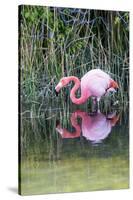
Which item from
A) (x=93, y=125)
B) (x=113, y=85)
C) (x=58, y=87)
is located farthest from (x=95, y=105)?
(x=58, y=87)

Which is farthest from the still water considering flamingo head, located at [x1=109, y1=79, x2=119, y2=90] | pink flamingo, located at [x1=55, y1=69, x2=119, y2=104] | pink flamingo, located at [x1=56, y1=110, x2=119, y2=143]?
flamingo head, located at [x1=109, y1=79, x2=119, y2=90]

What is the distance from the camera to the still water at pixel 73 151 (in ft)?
27.8

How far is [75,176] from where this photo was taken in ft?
28.6

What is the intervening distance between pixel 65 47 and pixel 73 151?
1351 mm

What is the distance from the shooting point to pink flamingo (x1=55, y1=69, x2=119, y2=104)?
8.69m

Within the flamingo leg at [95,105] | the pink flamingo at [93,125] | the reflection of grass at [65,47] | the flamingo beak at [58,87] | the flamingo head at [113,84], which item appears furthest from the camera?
the flamingo head at [113,84]

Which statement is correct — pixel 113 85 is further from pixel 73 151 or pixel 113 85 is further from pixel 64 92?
pixel 73 151

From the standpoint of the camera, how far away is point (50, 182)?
28.1 feet

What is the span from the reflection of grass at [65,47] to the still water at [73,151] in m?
0.28

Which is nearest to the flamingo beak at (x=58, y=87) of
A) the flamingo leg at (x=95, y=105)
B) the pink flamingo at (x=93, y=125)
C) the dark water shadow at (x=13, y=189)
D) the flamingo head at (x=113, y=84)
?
the pink flamingo at (x=93, y=125)

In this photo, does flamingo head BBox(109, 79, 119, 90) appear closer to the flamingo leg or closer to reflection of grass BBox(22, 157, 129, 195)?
the flamingo leg

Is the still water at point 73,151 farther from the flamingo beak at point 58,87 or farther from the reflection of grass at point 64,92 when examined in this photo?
the flamingo beak at point 58,87

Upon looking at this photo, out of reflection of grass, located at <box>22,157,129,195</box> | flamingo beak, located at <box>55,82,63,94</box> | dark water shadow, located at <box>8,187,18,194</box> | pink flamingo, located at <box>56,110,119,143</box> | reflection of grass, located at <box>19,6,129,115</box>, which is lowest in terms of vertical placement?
dark water shadow, located at <box>8,187,18,194</box>

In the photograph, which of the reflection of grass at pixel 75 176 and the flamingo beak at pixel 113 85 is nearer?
the reflection of grass at pixel 75 176
